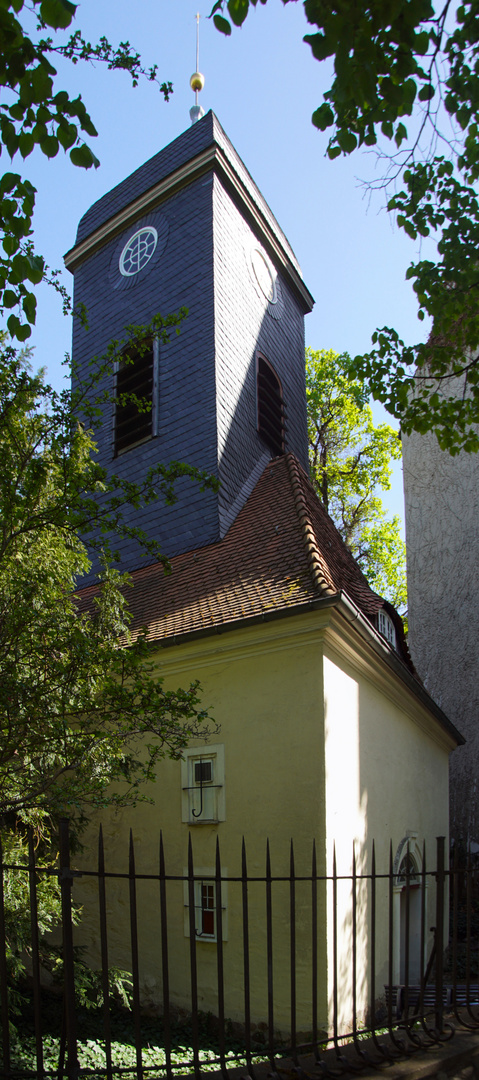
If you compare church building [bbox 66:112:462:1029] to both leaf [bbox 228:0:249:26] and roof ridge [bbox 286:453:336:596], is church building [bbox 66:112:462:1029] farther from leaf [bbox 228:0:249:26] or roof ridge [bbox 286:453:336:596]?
leaf [bbox 228:0:249:26]

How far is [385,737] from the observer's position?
9.59 m

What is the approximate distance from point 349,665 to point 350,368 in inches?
132

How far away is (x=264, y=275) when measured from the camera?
1463cm

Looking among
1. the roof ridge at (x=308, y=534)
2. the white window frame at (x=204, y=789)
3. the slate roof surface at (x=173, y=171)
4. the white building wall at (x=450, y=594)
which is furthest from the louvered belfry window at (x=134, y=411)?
the white window frame at (x=204, y=789)

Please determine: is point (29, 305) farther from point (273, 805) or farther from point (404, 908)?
point (404, 908)

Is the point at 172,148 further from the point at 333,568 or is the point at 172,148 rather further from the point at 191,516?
the point at 333,568

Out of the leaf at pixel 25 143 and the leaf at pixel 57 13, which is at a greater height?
the leaf at pixel 57 13

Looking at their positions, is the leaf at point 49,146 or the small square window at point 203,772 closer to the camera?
the leaf at point 49,146

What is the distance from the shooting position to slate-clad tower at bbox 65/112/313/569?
11602mm

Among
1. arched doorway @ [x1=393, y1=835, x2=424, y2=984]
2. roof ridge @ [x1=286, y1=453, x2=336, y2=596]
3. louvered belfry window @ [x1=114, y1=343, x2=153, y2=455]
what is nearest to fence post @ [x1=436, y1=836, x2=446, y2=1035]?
roof ridge @ [x1=286, y1=453, x2=336, y2=596]

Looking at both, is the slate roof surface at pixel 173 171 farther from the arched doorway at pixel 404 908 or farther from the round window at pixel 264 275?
the arched doorway at pixel 404 908

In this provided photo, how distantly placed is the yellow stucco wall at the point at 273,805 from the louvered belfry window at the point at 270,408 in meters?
5.47

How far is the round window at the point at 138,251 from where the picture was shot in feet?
45.7

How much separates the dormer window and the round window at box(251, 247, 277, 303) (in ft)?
22.5
